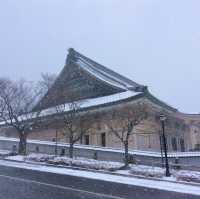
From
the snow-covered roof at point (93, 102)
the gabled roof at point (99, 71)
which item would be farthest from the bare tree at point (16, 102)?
the gabled roof at point (99, 71)

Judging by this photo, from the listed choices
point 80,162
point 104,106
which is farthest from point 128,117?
point 104,106

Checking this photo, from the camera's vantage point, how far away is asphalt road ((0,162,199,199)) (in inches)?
605

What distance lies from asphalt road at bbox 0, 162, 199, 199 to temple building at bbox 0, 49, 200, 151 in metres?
13.1

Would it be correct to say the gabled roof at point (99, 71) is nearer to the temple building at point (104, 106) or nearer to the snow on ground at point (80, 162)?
the temple building at point (104, 106)

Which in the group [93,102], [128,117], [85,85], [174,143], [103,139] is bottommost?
[174,143]

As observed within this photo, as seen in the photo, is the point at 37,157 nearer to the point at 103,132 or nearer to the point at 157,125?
the point at 103,132

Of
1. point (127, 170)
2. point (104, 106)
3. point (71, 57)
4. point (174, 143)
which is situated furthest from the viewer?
point (71, 57)

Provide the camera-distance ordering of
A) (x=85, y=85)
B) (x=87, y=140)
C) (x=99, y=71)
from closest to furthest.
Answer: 1. (x=87, y=140)
2. (x=85, y=85)
3. (x=99, y=71)

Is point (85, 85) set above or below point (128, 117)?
above

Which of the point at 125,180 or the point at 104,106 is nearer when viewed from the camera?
the point at 125,180

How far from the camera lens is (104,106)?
Result: 36344 mm

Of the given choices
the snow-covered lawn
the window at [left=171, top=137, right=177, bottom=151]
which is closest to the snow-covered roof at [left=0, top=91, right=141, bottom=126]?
the snow-covered lawn

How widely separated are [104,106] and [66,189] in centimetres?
1998

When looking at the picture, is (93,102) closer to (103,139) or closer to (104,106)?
(104,106)
